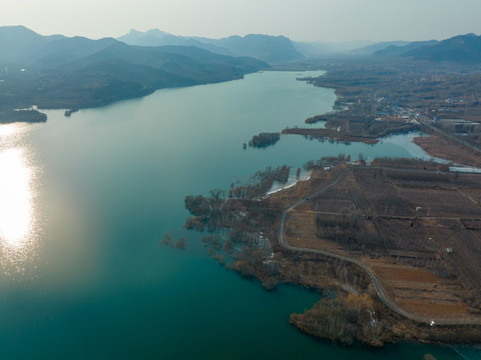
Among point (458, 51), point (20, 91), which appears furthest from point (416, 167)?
point (458, 51)

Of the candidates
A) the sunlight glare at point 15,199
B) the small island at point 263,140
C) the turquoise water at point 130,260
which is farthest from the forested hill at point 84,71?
the small island at point 263,140

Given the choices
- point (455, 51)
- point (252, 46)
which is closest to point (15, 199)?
point (455, 51)

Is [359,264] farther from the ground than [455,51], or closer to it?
closer to it

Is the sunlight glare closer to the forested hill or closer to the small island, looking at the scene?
the small island

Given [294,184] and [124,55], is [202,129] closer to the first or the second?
[294,184]

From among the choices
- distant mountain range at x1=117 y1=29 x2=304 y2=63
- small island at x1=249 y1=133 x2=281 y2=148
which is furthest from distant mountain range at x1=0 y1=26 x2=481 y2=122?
small island at x1=249 y1=133 x2=281 y2=148

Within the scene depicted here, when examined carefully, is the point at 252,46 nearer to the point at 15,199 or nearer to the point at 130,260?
the point at 15,199
